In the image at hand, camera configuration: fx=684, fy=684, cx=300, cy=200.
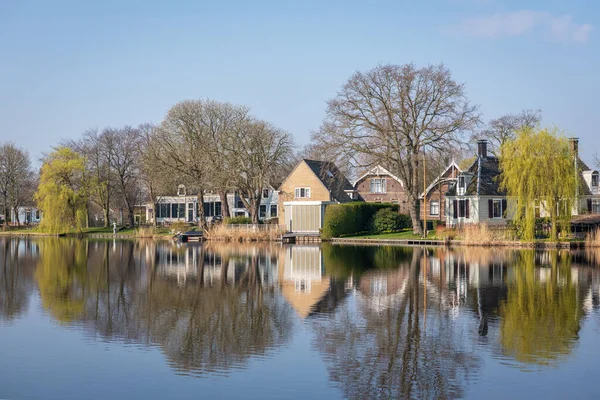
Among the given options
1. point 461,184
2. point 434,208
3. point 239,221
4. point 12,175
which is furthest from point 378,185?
point 12,175

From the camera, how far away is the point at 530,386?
1130cm

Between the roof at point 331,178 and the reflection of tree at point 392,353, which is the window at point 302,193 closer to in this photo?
the roof at point 331,178

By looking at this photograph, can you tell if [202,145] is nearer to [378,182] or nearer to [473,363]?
[378,182]

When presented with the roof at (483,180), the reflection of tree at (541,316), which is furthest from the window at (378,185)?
the reflection of tree at (541,316)

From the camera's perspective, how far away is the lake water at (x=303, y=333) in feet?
37.8

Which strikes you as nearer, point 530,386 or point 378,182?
point 530,386

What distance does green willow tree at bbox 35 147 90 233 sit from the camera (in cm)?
6594

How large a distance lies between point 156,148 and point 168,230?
10242mm

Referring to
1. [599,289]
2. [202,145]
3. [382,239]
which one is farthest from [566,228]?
[202,145]

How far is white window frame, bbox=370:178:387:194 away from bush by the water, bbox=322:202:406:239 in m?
12.8

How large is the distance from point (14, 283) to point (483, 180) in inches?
1471

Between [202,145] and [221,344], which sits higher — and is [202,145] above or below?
above

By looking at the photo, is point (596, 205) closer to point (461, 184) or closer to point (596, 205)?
point (596, 205)

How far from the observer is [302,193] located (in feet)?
199
